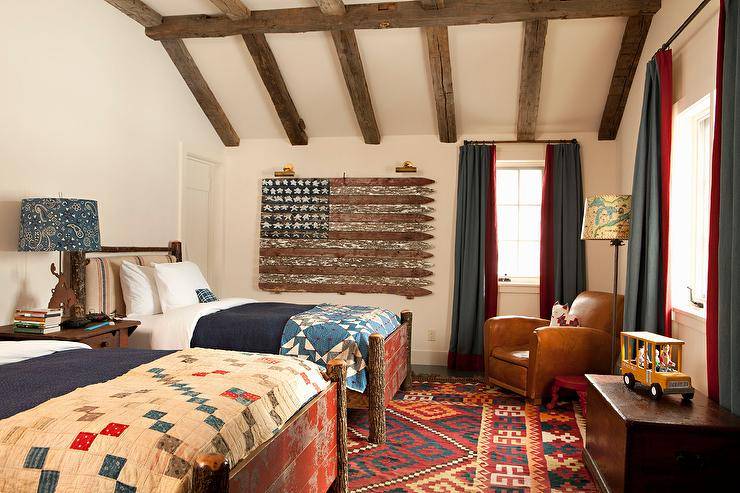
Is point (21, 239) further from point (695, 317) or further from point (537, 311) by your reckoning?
point (537, 311)

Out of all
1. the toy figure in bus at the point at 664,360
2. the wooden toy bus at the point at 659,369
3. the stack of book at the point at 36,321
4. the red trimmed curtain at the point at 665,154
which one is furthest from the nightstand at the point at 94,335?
the red trimmed curtain at the point at 665,154

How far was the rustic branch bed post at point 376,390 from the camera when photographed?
12.0ft

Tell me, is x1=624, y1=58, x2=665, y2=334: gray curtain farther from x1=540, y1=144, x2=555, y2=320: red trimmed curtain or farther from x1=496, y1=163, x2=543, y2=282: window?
x1=496, y1=163, x2=543, y2=282: window

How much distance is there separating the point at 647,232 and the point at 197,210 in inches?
166

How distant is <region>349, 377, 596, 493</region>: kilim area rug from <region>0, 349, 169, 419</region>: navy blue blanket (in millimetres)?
1292

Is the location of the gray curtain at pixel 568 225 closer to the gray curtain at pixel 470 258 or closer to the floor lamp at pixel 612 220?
the gray curtain at pixel 470 258

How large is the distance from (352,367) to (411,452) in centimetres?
60

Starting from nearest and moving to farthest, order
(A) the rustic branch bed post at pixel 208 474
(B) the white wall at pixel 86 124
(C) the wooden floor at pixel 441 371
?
(A) the rustic branch bed post at pixel 208 474
(B) the white wall at pixel 86 124
(C) the wooden floor at pixel 441 371

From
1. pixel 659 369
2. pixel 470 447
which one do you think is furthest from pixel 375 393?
pixel 659 369

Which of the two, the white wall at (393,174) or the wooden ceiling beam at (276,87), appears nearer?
the wooden ceiling beam at (276,87)

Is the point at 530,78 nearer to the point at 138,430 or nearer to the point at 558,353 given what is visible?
the point at 558,353

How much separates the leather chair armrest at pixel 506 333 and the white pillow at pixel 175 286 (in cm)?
240

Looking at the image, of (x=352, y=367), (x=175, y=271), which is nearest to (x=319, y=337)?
(x=352, y=367)

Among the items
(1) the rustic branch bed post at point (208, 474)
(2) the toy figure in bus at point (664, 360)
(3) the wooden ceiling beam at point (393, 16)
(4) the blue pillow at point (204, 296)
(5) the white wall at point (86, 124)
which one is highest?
(3) the wooden ceiling beam at point (393, 16)
